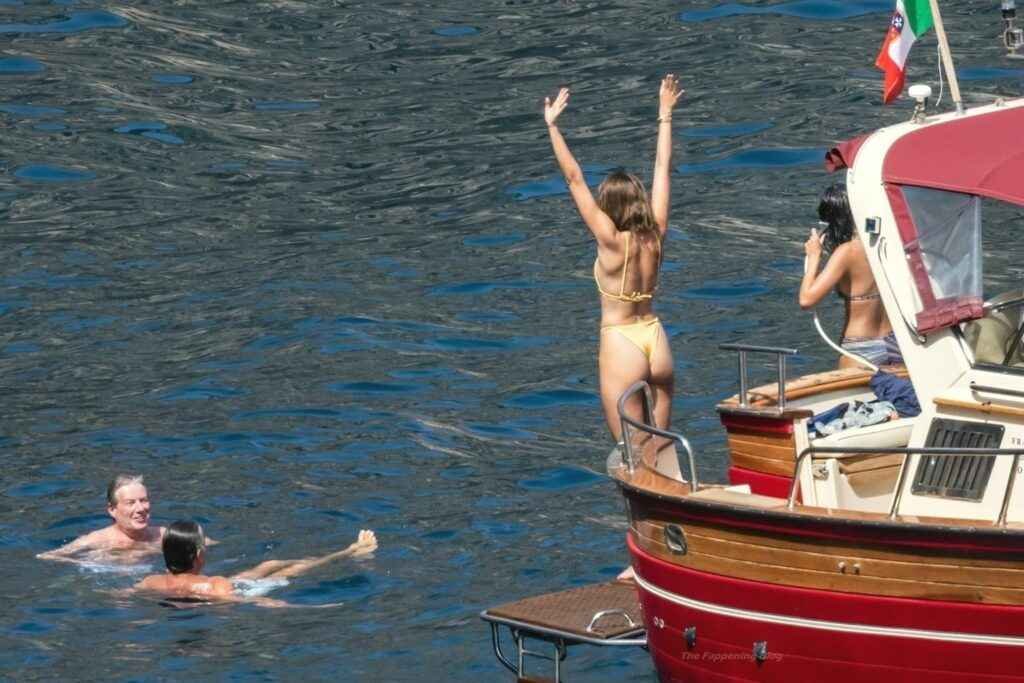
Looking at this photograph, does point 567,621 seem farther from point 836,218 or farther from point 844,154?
point 836,218

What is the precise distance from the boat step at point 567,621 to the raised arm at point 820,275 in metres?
1.92

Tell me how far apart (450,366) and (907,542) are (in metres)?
7.61

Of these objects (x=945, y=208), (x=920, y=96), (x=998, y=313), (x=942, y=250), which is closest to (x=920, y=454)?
(x=998, y=313)

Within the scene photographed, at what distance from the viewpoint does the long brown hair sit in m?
9.80

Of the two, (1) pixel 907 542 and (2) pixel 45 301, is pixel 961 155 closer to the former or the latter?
(1) pixel 907 542

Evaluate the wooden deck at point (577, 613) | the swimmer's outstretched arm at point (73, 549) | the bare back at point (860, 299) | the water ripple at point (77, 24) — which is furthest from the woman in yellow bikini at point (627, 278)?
the water ripple at point (77, 24)

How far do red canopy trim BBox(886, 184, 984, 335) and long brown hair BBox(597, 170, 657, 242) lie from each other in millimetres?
1384

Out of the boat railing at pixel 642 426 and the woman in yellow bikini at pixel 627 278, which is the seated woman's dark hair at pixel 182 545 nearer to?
the woman in yellow bikini at pixel 627 278

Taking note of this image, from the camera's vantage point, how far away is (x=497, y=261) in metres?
17.5

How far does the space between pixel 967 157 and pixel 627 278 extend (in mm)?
1893

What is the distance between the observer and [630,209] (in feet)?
32.2

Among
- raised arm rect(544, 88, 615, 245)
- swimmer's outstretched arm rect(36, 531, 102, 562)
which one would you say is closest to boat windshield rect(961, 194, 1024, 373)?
raised arm rect(544, 88, 615, 245)

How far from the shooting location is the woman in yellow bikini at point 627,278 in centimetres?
979

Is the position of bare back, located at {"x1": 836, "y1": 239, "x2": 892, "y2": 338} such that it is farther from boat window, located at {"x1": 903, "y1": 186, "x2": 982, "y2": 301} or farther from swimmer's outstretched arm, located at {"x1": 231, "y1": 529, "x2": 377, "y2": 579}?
swimmer's outstretched arm, located at {"x1": 231, "y1": 529, "x2": 377, "y2": 579}
